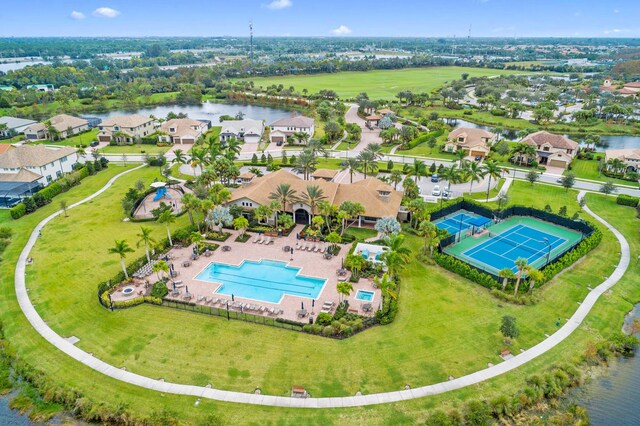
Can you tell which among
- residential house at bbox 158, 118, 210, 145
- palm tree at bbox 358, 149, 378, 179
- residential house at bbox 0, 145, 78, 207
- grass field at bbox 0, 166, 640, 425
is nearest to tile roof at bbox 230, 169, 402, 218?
palm tree at bbox 358, 149, 378, 179

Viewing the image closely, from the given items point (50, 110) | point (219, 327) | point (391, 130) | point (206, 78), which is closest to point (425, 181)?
point (391, 130)

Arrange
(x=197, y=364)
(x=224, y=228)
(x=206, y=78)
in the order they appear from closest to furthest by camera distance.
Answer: (x=197, y=364) → (x=224, y=228) → (x=206, y=78)

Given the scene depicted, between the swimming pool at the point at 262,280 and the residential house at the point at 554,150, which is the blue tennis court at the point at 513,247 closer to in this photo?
the swimming pool at the point at 262,280

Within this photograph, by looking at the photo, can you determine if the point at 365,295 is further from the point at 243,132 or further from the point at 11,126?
the point at 11,126

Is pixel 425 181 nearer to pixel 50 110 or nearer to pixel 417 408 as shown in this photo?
pixel 417 408

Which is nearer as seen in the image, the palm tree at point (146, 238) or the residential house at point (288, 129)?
the palm tree at point (146, 238)


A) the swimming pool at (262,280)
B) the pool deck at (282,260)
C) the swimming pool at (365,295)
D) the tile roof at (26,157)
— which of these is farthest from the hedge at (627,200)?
the tile roof at (26,157)

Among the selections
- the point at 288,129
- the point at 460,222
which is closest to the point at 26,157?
the point at 288,129
